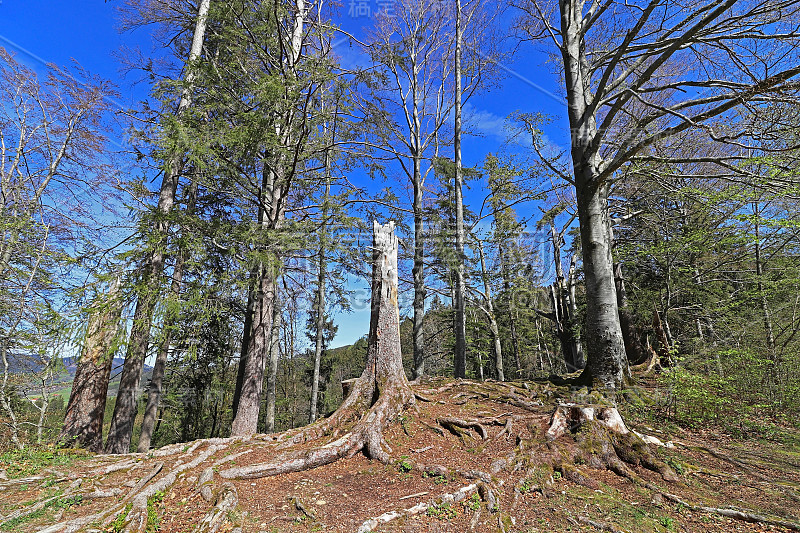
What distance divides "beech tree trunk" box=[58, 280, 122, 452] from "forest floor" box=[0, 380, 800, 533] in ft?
6.42

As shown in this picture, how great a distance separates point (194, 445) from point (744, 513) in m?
6.26

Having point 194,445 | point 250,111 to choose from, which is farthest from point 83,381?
point 250,111

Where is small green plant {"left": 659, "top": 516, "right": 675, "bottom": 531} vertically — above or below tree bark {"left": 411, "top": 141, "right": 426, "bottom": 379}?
below

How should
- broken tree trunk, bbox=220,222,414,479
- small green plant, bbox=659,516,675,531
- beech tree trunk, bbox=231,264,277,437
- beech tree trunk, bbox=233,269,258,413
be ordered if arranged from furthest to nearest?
beech tree trunk, bbox=233,269,258,413 < beech tree trunk, bbox=231,264,277,437 < broken tree trunk, bbox=220,222,414,479 < small green plant, bbox=659,516,675,531

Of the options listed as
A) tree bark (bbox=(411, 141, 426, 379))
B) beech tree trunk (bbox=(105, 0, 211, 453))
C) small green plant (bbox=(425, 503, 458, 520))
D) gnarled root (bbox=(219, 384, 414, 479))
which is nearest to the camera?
small green plant (bbox=(425, 503, 458, 520))

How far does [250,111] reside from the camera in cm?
554

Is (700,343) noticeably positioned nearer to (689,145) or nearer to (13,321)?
(689,145)

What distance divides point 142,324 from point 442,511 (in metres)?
5.23

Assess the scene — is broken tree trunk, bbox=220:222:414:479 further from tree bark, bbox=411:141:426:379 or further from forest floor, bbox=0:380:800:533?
tree bark, bbox=411:141:426:379

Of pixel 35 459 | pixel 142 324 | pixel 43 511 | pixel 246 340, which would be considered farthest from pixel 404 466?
pixel 35 459

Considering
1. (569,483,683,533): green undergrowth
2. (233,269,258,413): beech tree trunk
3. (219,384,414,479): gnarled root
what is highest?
(233,269,258,413): beech tree trunk

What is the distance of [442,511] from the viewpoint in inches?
120

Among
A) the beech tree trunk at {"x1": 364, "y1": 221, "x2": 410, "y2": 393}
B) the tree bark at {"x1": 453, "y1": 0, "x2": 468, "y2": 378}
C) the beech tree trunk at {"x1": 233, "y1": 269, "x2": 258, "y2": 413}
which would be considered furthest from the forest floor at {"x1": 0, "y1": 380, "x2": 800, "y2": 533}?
Answer: the tree bark at {"x1": 453, "y1": 0, "x2": 468, "y2": 378}

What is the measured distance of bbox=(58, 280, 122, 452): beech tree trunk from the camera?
620cm
